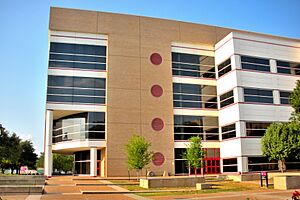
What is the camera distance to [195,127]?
161 ft

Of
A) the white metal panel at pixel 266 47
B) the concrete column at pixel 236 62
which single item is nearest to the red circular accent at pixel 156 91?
the concrete column at pixel 236 62

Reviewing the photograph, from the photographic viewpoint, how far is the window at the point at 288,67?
159 feet

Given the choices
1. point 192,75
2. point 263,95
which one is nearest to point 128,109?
point 192,75

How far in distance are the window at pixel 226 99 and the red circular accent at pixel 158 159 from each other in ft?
37.0

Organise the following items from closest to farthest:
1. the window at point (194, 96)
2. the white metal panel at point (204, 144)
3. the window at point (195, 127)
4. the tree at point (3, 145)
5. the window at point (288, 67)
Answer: the white metal panel at point (204, 144) < the window at point (195, 127) < the window at point (288, 67) < the window at point (194, 96) < the tree at point (3, 145)

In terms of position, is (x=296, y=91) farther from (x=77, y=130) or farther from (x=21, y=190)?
(x=21, y=190)

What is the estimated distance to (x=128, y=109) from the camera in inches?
1807

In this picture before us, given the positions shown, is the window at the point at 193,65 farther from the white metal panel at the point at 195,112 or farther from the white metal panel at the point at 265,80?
the white metal panel at the point at 265,80

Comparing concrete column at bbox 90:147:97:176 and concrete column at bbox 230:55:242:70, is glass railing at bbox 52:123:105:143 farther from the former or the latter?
concrete column at bbox 230:55:242:70

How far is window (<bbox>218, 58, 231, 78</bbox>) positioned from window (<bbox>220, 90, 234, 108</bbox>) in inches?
124

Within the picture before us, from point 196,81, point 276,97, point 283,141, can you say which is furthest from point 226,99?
point 283,141

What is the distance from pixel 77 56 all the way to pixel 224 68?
20337mm

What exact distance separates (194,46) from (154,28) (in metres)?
6.65

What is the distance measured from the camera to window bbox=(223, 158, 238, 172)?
4483 centimetres
